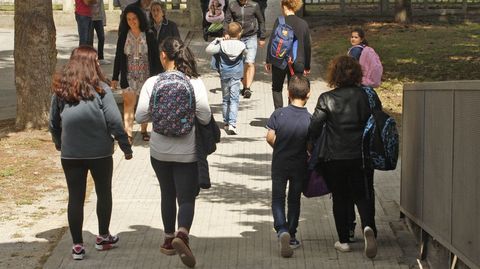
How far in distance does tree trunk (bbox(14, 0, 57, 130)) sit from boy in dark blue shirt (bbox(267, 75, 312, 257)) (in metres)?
6.45

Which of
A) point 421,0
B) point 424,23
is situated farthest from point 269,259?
point 421,0

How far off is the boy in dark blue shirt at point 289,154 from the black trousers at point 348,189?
0.72ft

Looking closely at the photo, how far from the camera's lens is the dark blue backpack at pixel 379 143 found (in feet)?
26.0

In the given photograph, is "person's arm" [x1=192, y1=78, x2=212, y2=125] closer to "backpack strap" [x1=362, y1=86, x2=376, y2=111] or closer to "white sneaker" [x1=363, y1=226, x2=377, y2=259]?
"backpack strap" [x1=362, y1=86, x2=376, y2=111]

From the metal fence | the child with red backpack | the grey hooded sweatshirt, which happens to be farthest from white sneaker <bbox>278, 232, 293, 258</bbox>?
the grey hooded sweatshirt

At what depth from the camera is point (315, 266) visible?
7941 millimetres

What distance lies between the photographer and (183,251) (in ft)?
25.3

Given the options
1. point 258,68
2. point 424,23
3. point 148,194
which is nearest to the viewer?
point 148,194

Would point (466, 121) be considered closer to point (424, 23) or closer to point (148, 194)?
point (148, 194)

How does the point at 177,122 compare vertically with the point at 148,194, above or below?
above

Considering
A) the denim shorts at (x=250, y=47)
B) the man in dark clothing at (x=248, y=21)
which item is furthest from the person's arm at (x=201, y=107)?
the denim shorts at (x=250, y=47)

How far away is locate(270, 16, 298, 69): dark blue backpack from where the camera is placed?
42.4 ft

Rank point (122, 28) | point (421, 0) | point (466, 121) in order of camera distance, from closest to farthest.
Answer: point (466, 121) → point (122, 28) → point (421, 0)

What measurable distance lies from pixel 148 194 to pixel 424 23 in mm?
17229
